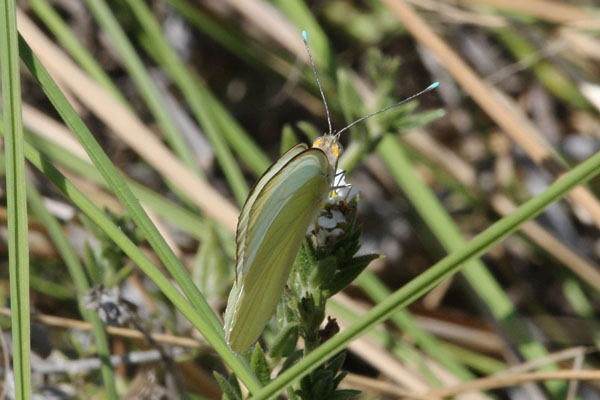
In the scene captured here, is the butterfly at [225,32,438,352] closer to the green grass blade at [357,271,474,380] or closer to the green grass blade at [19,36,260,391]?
the green grass blade at [19,36,260,391]

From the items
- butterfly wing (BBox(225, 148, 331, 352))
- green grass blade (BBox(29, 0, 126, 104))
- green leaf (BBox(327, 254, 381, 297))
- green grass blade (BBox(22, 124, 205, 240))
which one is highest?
green grass blade (BBox(29, 0, 126, 104))

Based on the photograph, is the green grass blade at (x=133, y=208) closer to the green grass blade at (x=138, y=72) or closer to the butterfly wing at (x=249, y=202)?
the butterfly wing at (x=249, y=202)

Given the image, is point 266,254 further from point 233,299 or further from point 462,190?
point 462,190

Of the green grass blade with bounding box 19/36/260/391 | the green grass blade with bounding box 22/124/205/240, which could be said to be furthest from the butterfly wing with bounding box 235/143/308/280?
the green grass blade with bounding box 22/124/205/240

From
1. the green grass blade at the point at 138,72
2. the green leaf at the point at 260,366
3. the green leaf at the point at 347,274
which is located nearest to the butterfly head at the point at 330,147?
the green leaf at the point at 347,274

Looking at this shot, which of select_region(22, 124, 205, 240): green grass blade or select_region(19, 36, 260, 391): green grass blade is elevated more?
select_region(22, 124, 205, 240): green grass blade

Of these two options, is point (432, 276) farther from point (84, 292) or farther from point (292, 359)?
point (84, 292)

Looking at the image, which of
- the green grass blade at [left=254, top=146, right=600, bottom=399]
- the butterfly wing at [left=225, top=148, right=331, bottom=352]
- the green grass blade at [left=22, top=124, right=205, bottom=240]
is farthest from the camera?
the green grass blade at [left=22, top=124, right=205, bottom=240]
